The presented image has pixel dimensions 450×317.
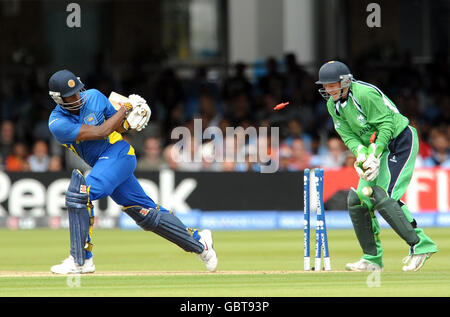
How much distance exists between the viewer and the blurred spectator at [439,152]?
1373 centimetres

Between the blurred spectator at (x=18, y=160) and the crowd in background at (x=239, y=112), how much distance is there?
1 centimetres

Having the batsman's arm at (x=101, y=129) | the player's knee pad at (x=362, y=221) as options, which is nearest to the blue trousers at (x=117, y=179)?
the batsman's arm at (x=101, y=129)

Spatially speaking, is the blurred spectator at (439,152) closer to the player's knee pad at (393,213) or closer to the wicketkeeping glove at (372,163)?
the player's knee pad at (393,213)

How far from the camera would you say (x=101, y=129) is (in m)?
6.89

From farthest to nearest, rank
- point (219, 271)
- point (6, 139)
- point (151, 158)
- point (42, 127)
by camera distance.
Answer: point (42, 127) → point (6, 139) → point (151, 158) → point (219, 271)

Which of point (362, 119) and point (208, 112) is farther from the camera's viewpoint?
point (208, 112)

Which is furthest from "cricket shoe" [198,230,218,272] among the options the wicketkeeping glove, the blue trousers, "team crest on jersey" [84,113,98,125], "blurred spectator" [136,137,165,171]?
"blurred spectator" [136,137,165,171]

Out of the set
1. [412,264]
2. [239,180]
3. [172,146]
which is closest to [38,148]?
[172,146]

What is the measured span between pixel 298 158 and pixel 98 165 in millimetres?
6777

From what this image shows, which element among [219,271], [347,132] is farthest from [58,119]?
[347,132]

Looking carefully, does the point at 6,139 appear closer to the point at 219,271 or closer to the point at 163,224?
the point at 219,271

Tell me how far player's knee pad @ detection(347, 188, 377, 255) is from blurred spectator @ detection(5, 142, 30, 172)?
23.8 ft
